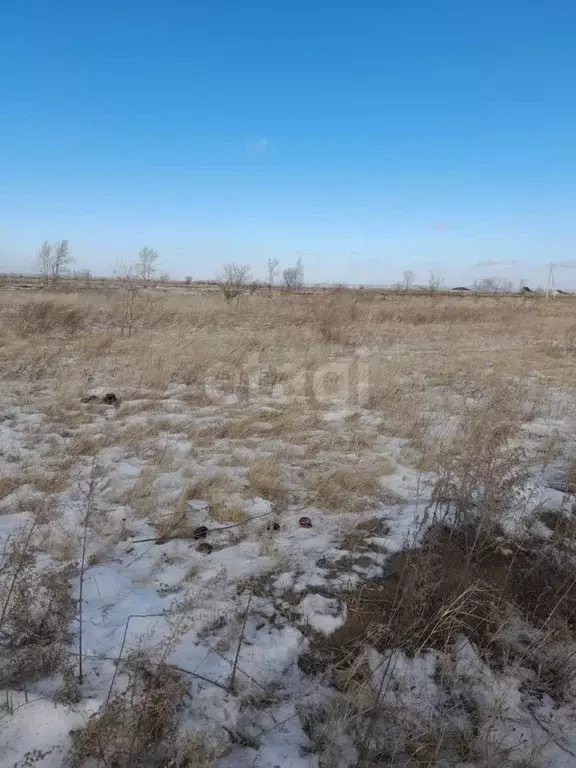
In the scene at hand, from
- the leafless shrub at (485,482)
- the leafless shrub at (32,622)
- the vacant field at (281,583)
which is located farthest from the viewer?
the leafless shrub at (485,482)

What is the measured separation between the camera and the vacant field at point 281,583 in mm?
1905

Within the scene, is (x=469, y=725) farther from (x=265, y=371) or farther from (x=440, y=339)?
(x=440, y=339)

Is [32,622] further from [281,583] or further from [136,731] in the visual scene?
[281,583]

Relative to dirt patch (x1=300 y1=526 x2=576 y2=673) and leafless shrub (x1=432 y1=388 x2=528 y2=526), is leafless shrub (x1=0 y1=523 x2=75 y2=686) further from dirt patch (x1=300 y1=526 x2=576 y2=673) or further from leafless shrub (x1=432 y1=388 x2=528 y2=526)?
leafless shrub (x1=432 y1=388 x2=528 y2=526)

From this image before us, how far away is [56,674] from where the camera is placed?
6.69 feet

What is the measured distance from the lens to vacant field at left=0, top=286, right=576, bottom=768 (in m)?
1.91

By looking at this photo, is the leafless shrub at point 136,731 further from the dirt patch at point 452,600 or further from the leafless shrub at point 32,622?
the dirt patch at point 452,600

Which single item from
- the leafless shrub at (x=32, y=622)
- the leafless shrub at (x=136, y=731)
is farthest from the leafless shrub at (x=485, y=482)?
the leafless shrub at (x=32, y=622)

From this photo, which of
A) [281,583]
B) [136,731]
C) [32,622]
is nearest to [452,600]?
[281,583]

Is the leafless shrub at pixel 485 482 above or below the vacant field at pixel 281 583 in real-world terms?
above

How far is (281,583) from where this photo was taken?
2.85m

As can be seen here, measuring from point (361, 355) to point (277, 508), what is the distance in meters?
7.63

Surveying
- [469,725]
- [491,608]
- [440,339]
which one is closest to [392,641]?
[469,725]

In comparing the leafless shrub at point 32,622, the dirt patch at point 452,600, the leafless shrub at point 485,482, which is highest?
the leafless shrub at point 485,482
